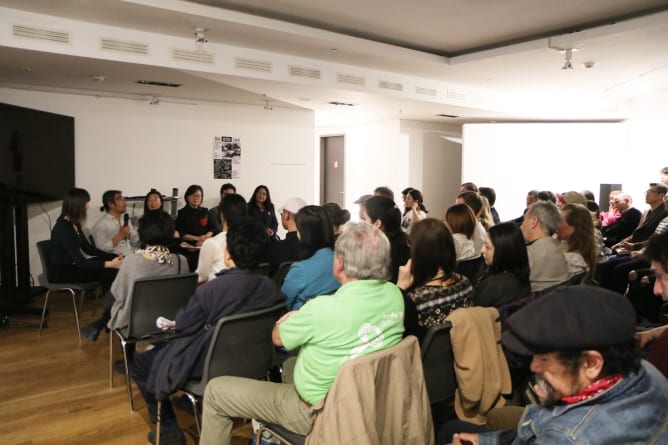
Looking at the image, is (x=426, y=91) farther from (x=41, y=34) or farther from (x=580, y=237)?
(x=41, y=34)

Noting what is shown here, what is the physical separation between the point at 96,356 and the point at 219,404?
7.87 feet

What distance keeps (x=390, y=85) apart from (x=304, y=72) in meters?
1.52

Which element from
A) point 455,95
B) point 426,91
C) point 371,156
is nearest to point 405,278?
point 426,91

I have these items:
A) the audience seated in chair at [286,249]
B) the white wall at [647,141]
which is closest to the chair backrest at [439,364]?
the audience seated in chair at [286,249]

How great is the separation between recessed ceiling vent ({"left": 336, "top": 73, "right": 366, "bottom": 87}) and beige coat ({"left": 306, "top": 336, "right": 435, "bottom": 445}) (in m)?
5.19

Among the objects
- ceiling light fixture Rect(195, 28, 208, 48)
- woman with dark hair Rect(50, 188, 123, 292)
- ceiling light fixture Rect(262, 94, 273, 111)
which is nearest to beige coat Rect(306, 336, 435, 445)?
woman with dark hair Rect(50, 188, 123, 292)

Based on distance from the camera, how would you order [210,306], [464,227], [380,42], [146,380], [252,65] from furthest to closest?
[380,42]
[252,65]
[464,227]
[146,380]
[210,306]

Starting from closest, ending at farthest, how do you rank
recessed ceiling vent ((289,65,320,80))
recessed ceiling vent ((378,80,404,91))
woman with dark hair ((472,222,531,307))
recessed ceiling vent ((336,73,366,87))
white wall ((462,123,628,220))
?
1. woman with dark hair ((472,222,531,307))
2. recessed ceiling vent ((289,65,320,80))
3. recessed ceiling vent ((336,73,366,87))
4. recessed ceiling vent ((378,80,404,91))
5. white wall ((462,123,628,220))

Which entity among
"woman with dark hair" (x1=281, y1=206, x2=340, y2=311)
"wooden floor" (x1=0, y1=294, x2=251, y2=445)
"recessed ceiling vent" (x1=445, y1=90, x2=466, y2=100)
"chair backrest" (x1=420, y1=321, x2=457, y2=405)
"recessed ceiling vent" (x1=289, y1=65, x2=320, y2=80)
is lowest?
"wooden floor" (x1=0, y1=294, x2=251, y2=445)

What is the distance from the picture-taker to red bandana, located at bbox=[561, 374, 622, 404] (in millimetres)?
1122

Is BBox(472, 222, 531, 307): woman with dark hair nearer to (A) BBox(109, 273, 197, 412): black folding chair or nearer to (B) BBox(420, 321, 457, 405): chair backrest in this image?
(B) BBox(420, 321, 457, 405): chair backrest

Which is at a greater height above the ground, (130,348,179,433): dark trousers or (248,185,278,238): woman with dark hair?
(248,185,278,238): woman with dark hair

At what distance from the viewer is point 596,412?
110 centimetres

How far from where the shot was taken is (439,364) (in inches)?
85.3
